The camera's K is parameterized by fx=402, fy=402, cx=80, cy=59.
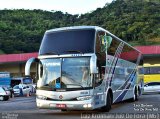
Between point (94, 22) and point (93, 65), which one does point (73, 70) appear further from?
point (94, 22)

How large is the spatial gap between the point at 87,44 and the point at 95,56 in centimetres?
67

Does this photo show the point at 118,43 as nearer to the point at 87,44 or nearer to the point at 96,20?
the point at 87,44

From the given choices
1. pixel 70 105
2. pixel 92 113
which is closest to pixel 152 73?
pixel 92 113

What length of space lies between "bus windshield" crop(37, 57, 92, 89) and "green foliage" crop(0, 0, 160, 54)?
197 ft

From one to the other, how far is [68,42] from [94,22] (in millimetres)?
77228

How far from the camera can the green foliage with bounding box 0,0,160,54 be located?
82.8 meters

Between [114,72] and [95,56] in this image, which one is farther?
[114,72]

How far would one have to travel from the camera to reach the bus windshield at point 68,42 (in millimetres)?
15602

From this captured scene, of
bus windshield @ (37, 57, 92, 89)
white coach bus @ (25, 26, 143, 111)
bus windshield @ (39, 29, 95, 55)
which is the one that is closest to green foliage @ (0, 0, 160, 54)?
white coach bus @ (25, 26, 143, 111)

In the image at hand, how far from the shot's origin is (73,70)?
15.3 m

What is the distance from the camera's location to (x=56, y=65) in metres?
15.5

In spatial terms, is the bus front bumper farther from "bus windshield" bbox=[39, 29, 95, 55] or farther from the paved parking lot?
"bus windshield" bbox=[39, 29, 95, 55]

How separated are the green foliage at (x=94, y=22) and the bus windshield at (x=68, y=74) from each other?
197ft

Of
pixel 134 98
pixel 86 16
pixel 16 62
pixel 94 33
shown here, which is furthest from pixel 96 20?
pixel 94 33
